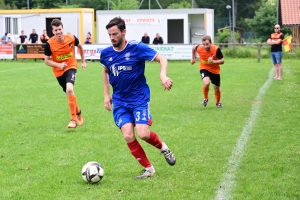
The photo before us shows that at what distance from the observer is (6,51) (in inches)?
1372

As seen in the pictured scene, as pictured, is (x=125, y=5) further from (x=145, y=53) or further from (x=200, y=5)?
(x=145, y=53)

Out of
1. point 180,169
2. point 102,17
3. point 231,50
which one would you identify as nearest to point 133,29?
point 102,17

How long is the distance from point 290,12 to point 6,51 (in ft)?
60.9

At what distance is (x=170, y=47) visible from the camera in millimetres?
32781

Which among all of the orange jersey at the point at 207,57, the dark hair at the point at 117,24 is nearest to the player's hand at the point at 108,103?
the dark hair at the point at 117,24

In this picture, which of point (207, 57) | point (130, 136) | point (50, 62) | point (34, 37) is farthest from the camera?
point (34, 37)

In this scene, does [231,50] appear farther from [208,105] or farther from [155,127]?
[155,127]

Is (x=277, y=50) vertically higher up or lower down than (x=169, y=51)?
lower down

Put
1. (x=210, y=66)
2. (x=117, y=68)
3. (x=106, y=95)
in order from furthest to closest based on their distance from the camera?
(x=210, y=66)
(x=106, y=95)
(x=117, y=68)

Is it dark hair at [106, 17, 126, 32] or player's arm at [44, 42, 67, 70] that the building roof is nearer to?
player's arm at [44, 42, 67, 70]

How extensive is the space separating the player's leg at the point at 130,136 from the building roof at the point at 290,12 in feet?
107

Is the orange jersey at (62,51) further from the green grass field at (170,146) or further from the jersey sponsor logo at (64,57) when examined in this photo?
the green grass field at (170,146)

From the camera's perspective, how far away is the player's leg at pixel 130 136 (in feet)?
22.7

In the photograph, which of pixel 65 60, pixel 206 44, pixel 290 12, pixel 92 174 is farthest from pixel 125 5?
pixel 92 174
